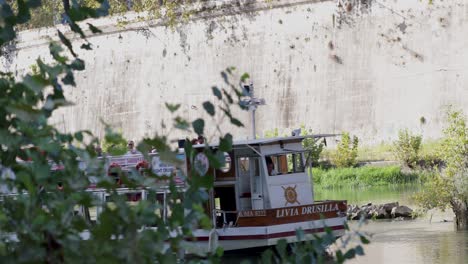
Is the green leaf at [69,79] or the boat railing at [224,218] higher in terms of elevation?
the green leaf at [69,79]

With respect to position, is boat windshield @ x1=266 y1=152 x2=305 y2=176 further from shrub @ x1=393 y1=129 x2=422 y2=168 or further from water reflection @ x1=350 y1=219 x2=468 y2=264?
shrub @ x1=393 y1=129 x2=422 y2=168

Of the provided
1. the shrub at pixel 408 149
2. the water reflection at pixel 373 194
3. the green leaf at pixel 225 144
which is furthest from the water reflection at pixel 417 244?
the green leaf at pixel 225 144

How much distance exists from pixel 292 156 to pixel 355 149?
10.8 meters

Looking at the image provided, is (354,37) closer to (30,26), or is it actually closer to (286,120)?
(286,120)

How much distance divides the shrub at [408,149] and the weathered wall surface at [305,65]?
1028 mm

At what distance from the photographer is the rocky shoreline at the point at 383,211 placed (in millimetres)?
14977

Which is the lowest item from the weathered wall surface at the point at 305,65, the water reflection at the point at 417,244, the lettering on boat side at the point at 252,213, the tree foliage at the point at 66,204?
the water reflection at the point at 417,244

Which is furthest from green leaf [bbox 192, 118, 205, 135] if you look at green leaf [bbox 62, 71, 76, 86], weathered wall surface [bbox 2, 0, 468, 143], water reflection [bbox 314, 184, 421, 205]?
weathered wall surface [bbox 2, 0, 468, 143]

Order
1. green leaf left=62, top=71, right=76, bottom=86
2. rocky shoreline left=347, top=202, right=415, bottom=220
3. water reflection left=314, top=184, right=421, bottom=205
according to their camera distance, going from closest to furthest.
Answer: green leaf left=62, top=71, right=76, bottom=86, rocky shoreline left=347, top=202, right=415, bottom=220, water reflection left=314, top=184, right=421, bottom=205

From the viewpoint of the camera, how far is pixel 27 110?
8.91 feet

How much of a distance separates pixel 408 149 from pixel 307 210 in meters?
10.1

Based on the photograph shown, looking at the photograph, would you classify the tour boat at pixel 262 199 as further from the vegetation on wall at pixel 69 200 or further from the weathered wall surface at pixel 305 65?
the weathered wall surface at pixel 305 65

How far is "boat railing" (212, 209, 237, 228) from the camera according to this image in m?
11.1

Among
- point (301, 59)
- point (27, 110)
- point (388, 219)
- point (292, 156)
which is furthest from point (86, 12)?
point (301, 59)
